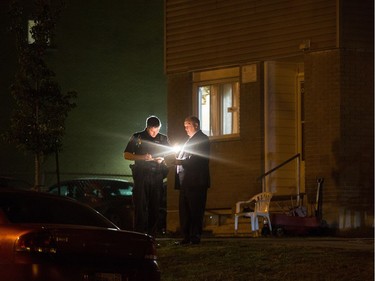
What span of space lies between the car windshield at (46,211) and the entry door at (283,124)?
903 centimetres

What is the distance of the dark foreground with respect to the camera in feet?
36.9

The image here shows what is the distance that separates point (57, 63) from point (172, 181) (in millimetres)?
9926

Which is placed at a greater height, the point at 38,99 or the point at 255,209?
the point at 38,99

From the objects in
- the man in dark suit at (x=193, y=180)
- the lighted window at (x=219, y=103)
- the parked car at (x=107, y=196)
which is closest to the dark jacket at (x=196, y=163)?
the man in dark suit at (x=193, y=180)

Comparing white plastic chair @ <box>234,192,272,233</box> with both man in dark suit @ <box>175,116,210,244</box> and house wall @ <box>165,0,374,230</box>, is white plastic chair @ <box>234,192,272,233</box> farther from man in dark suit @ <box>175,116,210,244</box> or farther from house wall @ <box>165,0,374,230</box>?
man in dark suit @ <box>175,116,210,244</box>

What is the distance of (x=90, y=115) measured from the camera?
96.8 feet

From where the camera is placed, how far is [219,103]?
19594mm

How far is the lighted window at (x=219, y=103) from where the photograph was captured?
19.3 meters

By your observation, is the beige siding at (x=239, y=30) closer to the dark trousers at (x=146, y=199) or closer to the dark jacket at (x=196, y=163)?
the dark jacket at (x=196, y=163)

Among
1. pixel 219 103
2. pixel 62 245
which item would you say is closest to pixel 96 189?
pixel 219 103

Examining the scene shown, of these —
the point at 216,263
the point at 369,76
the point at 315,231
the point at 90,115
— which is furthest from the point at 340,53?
the point at 90,115

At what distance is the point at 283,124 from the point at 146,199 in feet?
17.6

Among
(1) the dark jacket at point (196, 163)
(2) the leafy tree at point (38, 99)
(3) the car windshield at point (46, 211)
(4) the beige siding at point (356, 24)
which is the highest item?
(4) the beige siding at point (356, 24)

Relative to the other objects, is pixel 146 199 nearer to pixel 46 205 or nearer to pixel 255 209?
pixel 255 209
